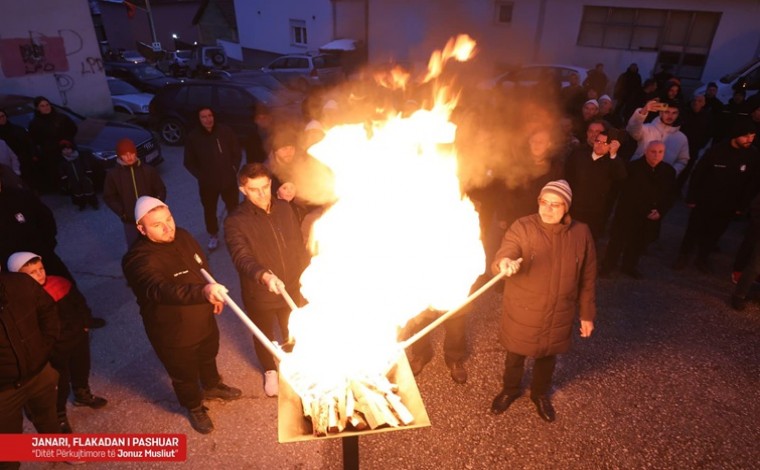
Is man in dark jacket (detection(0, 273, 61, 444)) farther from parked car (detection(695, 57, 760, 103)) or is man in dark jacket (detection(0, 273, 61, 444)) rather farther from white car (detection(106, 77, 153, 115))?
parked car (detection(695, 57, 760, 103))

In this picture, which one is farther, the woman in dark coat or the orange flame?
the orange flame

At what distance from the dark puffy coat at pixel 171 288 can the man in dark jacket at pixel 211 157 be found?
311 centimetres

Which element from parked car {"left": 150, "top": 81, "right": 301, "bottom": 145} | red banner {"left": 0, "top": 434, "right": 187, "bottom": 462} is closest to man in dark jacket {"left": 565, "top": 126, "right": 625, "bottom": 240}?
red banner {"left": 0, "top": 434, "right": 187, "bottom": 462}

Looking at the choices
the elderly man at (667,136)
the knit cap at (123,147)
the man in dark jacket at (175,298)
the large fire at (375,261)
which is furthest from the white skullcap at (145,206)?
the elderly man at (667,136)

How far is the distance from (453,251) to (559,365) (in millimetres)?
2419

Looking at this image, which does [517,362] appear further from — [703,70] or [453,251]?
[703,70]

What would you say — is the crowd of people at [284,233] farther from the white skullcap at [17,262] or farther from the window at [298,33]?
the window at [298,33]

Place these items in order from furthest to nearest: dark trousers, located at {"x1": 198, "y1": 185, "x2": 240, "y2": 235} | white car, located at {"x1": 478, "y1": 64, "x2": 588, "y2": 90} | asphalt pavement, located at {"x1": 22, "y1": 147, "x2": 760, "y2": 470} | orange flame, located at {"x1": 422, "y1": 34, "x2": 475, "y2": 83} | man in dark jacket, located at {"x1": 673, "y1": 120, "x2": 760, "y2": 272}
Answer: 1. orange flame, located at {"x1": 422, "y1": 34, "x2": 475, "y2": 83}
2. white car, located at {"x1": 478, "y1": 64, "x2": 588, "y2": 90}
3. dark trousers, located at {"x1": 198, "y1": 185, "x2": 240, "y2": 235}
4. man in dark jacket, located at {"x1": 673, "y1": 120, "x2": 760, "y2": 272}
5. asphalt pavement, located at {"x1": 22, "y1": 147, "x2": 760, "y2": 470}

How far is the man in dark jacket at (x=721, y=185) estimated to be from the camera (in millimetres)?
6121

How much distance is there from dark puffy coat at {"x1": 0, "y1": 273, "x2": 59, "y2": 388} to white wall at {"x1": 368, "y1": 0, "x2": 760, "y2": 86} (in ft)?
66.8

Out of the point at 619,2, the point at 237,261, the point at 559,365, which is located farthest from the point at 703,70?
the point at 237,261

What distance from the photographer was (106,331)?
18.0ft

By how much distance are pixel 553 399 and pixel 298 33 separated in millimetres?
28161

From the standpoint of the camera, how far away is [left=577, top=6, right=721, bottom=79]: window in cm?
1677
